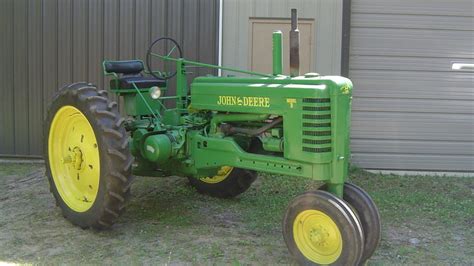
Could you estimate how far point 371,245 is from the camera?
152 inches

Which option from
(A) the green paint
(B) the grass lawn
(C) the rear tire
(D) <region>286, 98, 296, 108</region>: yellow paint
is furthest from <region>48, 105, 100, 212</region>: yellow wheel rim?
(D) <region>286, 98, 296, 108</region>: yellow paint

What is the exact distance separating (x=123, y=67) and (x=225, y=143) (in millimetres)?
1442

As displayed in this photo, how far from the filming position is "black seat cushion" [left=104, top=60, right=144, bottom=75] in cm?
516

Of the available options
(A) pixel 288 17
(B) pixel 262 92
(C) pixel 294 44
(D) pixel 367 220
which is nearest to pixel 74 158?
(B) pixel 262 92

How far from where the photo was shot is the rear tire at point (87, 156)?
4285 mm

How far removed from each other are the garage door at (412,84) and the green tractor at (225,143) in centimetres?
274

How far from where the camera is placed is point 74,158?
4.77 metres

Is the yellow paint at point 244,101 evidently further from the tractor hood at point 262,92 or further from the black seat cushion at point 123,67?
the black seat cushion at point 123,67

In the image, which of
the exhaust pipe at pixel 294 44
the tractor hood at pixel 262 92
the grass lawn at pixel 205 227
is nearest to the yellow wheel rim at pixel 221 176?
the grass lawn at pixel 205 227

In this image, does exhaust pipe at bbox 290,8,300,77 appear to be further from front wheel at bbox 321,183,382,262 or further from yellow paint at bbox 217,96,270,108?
front wheel at bbox 321,183,382,262

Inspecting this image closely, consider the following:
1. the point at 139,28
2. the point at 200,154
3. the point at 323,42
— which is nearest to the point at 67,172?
the point at 200,154

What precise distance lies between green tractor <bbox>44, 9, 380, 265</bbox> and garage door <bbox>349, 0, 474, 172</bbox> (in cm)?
274

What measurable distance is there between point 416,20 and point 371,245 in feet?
14.6

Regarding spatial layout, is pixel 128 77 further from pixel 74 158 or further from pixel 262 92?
pixel 262 92
